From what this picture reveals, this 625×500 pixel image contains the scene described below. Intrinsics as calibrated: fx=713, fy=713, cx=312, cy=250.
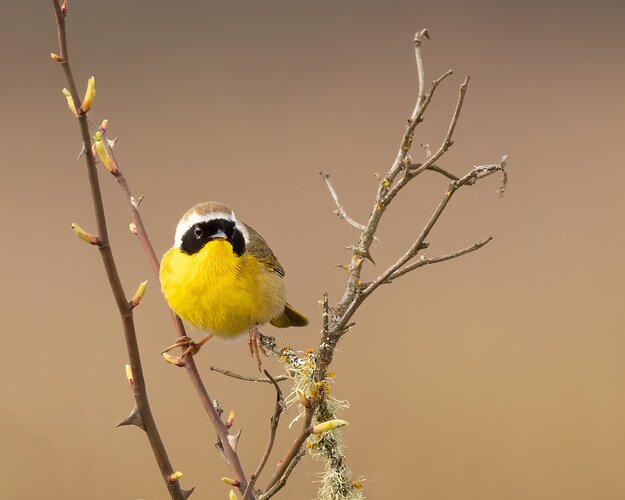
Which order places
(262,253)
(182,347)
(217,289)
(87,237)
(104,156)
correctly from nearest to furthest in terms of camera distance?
(87,237) < (104,156) < (182,347) < (217,289) < (262,253)

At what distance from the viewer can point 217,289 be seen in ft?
3.17

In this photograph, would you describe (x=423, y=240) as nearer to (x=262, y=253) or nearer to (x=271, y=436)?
(x=271, y=436)

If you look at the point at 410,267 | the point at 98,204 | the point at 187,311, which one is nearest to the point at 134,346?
the point at 98,204

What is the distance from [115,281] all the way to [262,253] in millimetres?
538

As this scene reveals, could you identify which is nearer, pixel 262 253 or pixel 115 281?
pixel 115 281

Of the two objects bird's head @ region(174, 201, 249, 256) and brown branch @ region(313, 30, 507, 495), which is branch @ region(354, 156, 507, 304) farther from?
bird's head @ region(174, 201, 249, 256)

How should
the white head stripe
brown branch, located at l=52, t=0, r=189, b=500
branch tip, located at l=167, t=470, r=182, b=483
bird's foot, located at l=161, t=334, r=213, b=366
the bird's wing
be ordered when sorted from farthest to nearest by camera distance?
the bird's wing < the white head stripe < bird's foot, located at l=161, t=334, r=213, b=366 < branch tip, located at l=167, t=470, r=182, b=483 < brown branch, located at l=52, t=0, r=189, b=500

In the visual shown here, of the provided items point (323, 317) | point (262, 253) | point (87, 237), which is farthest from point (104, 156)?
point (262, 253)

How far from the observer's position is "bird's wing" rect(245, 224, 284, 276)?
107 centimetres

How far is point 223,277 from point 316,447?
1.02 feet

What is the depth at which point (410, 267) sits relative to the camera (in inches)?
26.7

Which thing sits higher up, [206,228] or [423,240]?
[206,228]

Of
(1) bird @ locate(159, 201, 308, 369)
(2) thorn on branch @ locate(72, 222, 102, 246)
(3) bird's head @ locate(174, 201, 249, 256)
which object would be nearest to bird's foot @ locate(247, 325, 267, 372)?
(1) bird @ locate(159, 201, 308, 369)

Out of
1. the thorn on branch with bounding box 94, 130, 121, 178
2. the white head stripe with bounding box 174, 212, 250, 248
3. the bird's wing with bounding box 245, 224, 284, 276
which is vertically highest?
the bird's wing with bounding box 245, 224, 284, 276
